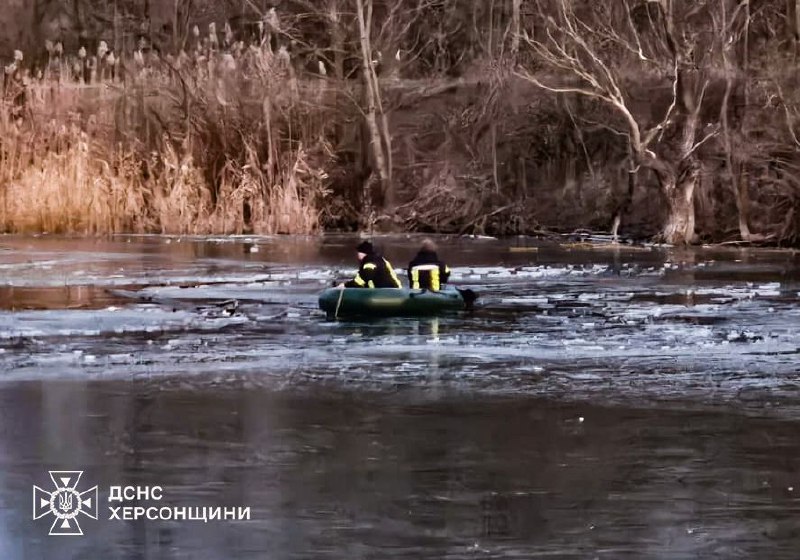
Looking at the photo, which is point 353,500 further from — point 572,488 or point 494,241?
point 494,241

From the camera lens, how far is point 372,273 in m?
16.5

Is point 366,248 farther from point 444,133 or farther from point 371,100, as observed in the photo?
point 444,133

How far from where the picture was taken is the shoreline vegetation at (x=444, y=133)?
1189 inches

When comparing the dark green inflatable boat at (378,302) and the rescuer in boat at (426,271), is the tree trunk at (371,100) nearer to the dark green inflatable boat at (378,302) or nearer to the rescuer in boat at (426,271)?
the rescuer in boat at (426,271)

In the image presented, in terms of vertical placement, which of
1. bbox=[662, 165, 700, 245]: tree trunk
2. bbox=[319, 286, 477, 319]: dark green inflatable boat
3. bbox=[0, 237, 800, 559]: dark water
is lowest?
bbox=[0, 237, 800, 559]: dark water

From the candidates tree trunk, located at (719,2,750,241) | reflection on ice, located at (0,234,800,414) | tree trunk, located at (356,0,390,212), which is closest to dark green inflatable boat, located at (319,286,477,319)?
reflection on ice, located at (0,234,800,414)

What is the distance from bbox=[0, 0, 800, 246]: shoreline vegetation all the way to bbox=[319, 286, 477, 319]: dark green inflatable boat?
14.0 meters

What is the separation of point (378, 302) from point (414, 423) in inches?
259

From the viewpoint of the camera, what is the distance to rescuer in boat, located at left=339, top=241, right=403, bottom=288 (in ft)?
53.7

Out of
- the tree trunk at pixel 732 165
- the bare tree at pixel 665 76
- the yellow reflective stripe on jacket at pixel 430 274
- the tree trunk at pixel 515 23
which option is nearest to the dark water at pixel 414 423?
the yellow reflective stripe on jacket at pixel 430 274

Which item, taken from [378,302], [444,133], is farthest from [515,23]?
[378,302]

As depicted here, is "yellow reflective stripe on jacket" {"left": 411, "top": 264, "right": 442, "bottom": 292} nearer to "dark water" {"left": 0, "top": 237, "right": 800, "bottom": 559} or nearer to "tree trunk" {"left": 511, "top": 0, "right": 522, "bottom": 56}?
"dark water" {"left": 0, "top": 237, "right": 800, "bottom": 559}

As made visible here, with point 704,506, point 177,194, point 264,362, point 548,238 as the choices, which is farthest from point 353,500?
point 548,238

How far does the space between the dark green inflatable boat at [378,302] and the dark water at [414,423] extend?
6.0 inches
